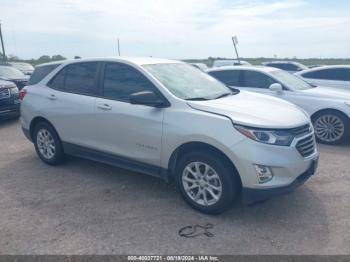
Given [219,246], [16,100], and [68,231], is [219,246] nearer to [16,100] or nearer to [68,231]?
[68,231]

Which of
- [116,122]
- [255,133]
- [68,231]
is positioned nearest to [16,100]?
[116,122]

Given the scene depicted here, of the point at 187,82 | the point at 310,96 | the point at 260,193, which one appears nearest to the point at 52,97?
the point at 187,82

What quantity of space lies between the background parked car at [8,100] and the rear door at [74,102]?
4.45 meters

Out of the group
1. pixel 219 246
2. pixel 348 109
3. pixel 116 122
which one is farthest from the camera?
pixel 348 109

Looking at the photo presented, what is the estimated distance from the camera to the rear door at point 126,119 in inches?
167

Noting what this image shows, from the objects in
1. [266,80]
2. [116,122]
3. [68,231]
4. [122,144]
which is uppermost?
[266,80]

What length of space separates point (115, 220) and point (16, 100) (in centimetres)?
708

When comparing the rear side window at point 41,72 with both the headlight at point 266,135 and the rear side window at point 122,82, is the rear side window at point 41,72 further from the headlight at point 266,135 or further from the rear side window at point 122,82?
the headlight at point 266,135

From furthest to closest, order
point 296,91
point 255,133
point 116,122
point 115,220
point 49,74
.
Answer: point 296,91 < point 49,74 < point 116,122 < point 115,220 < point 255,133

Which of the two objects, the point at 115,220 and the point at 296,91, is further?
the point at 296,91

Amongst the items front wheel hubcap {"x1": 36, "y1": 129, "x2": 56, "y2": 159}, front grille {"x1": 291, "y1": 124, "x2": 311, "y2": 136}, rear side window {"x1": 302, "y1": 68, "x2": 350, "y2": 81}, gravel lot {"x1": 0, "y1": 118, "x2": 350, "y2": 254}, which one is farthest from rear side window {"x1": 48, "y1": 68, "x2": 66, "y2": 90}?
rear side window {"x1": 302, "y1": 68, "x2": 350, "y2": 81}

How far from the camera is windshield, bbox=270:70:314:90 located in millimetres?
7751

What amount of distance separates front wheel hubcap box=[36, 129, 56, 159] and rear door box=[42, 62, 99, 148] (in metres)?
0.31

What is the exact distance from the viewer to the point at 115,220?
3906 millimetres
